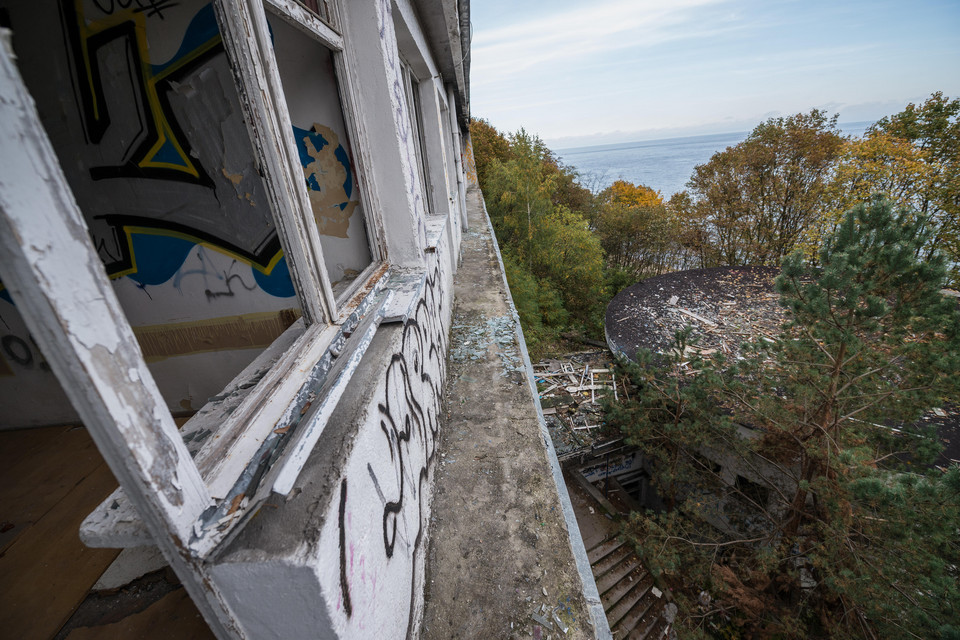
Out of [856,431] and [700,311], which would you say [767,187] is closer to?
[700,311]

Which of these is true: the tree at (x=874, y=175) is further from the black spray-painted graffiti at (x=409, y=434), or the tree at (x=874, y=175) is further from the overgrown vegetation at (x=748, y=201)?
the black spray-painted graffiti at (x=409, y=434)

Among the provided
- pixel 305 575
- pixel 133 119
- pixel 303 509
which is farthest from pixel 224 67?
pixel 305 575

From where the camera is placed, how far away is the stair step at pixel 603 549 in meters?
8.23

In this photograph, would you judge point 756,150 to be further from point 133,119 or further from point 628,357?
point 133,119

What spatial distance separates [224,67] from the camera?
206cm

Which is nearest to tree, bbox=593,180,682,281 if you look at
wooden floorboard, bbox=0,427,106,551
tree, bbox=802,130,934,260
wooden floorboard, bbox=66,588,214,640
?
tree, bbox=802,130,934,260

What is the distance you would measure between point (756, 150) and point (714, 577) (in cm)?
1903

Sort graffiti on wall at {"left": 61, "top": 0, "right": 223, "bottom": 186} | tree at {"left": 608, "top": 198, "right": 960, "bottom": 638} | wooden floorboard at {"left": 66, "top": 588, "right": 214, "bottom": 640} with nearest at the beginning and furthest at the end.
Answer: wooden floorboard at {"left": 66, "top": 588, "right": 214, "bottom": 640}, graffiti on wall at {"left": 61, "top": 0, "right": 223, "bottom": 186}, tree at {"left": 608, "top": 198, "right": 960, "bottom": 638}

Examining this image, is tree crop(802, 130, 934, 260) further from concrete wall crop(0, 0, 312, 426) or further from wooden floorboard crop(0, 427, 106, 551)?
wooden floorboard crop(0, 427, 106, 551)

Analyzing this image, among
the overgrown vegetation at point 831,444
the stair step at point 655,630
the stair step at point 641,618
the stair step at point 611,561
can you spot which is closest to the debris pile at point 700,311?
the overgrown vegetation at point 831,444

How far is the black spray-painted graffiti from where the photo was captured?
1.49 metres

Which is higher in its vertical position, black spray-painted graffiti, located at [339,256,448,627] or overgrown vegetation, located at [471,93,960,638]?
black spray-painted graffiti, located at [339,256,448,627]

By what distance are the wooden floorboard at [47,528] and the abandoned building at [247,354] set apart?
0.01 metres

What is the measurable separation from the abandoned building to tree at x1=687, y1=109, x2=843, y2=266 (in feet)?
62.9
